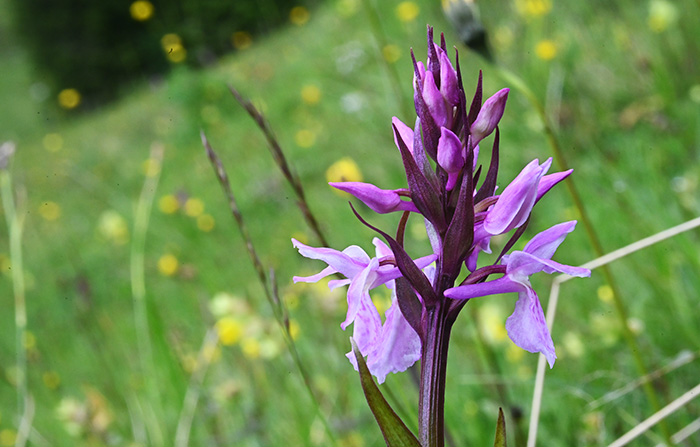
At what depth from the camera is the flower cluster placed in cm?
49

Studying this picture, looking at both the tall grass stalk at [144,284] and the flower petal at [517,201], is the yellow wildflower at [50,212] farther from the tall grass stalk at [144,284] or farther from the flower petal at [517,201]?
the flower petal at [517,201]

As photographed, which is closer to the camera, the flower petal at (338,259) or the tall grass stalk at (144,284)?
the flower petal at (338,259)

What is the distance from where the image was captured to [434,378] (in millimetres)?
492

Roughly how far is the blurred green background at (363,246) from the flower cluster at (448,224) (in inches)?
13.0

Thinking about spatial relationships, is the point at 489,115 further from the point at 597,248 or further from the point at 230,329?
the point at 230,329

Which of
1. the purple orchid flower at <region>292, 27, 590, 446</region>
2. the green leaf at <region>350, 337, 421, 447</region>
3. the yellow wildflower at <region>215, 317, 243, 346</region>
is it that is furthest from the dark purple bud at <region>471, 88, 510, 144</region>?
Result: the yellow wildflower at <region>215, 317, 243, 346</region>

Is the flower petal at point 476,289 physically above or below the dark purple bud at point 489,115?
below

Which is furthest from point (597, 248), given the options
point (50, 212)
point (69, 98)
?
point (50, 212)

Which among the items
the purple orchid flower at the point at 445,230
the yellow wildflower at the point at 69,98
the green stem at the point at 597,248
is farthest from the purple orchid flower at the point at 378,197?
the yellow wildflower at the point at 69,98

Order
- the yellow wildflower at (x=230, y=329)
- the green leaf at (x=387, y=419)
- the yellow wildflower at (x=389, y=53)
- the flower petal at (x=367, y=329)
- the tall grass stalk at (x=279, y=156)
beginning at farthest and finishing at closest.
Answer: the yellow wildflower at (x=230, y=329) < the yellow wildflower at (x=389, y=53) < the tall grass stalk at (x=279, y=156) < the flower petal at (x=367, y=329) < the green leaf at (x=387, y=419)

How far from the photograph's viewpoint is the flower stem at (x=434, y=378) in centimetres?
49

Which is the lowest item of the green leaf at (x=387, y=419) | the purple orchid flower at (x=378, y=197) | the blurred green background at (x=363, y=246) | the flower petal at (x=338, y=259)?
the blurred green background at (x=363, y=246)

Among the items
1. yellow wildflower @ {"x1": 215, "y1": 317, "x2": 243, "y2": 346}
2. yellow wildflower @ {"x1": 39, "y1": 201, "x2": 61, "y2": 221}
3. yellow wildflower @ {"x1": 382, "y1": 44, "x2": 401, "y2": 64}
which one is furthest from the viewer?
yellow wildflower @ {"x1": 39, "y1": 201, "x2": 61, "y2": 221}

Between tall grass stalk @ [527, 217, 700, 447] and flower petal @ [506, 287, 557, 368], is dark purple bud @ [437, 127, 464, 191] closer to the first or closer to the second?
flower petal @ [506, 287, 557, 368]
